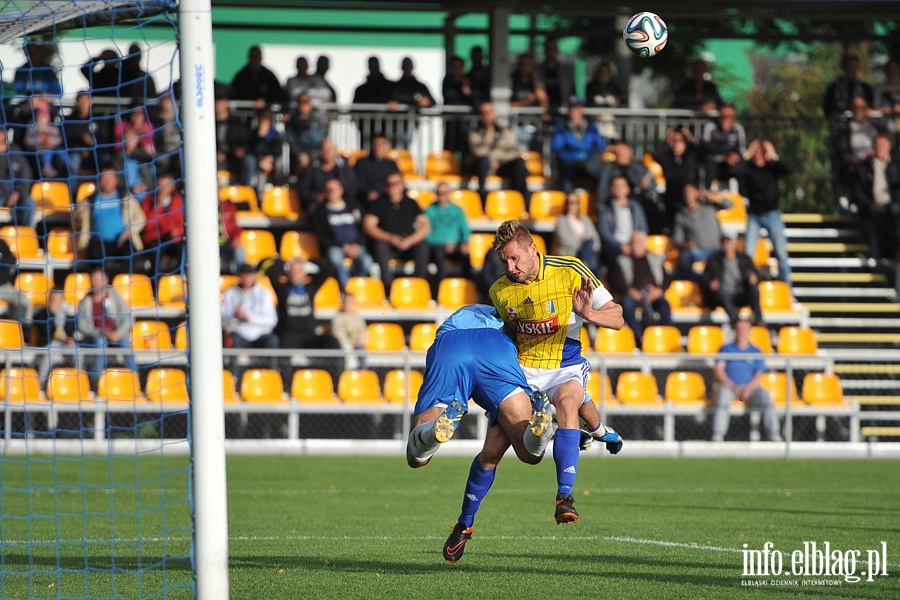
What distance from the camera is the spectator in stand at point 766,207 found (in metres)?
17.8

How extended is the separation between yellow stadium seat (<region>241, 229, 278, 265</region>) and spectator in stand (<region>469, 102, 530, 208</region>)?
3.26 m

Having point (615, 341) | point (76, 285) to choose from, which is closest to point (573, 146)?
point (615, 341)

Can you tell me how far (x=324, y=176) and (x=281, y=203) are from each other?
1.02m

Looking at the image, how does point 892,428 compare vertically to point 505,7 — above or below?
below

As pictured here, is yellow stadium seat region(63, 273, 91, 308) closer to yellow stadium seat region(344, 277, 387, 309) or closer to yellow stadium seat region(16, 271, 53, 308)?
yellow stadium seat region(16, 271, 53, 308)

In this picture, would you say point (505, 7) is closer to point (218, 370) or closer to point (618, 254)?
point (618, 254)

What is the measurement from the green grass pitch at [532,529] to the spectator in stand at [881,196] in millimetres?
4779

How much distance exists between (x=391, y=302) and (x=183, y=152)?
1115cm

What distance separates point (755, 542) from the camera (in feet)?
28.0

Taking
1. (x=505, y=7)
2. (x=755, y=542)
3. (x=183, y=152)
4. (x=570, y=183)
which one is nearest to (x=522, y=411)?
(x=755, y=542)

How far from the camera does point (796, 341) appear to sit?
1675 cm

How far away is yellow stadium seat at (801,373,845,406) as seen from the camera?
15.4 metres

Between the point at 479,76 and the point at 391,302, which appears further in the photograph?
the point at 479,76

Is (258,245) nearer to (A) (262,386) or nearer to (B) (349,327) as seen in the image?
(B) (349,327)
